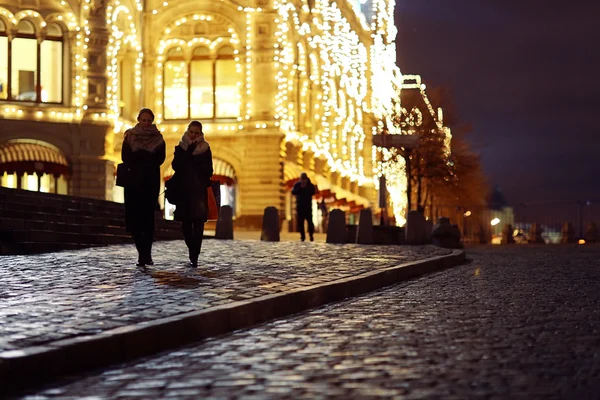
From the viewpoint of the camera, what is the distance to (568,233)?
144ft

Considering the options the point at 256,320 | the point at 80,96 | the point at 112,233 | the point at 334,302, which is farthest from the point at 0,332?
the point at 80,96

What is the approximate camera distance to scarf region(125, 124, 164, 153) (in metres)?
12.8

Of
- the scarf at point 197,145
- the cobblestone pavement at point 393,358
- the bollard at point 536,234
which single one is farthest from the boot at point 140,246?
the bollard at point 536,234

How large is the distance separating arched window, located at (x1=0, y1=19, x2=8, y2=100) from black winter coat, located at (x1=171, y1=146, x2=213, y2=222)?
1138 inches

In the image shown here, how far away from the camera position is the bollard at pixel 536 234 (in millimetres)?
44344

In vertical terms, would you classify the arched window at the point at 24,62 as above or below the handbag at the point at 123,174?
above

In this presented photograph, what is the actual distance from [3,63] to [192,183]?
1151 inches

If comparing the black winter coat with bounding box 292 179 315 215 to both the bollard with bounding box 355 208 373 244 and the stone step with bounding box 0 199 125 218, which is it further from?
the stone step with bounding box 0 199 125 218

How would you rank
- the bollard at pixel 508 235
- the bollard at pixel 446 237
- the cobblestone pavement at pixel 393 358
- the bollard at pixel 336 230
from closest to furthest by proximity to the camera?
the cobblestone pavement at pixel 393 358 < the bollard at pixel 336 230 < the bollard at pixel 446 237 < the bollard at pixel 508 235

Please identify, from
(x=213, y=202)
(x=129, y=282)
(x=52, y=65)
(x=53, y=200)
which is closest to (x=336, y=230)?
(x=53, y=200)

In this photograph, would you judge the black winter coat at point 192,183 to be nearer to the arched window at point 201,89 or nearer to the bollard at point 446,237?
the bollard at point 446,237

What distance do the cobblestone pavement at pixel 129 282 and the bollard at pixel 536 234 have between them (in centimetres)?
2688

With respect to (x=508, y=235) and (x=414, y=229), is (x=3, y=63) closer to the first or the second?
(x=414, y=229)

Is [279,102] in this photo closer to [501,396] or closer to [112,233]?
[112,233]
